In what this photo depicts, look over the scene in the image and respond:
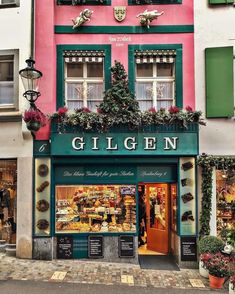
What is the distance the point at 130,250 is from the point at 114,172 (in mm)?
2339

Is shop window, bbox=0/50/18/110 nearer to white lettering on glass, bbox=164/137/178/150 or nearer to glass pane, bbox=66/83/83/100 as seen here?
glass pane, bbox=66/83/83/100

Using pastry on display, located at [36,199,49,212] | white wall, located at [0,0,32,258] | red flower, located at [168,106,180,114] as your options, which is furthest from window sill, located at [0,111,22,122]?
red flower, located at [168,106,180,114]

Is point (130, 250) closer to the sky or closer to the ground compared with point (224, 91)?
closer to the ground

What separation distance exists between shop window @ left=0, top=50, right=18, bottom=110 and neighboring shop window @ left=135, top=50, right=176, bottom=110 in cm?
371

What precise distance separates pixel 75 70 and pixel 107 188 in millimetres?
3790

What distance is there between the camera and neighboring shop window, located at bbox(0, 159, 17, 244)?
11.0 meters

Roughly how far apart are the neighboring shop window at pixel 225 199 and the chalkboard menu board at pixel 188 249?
106cm

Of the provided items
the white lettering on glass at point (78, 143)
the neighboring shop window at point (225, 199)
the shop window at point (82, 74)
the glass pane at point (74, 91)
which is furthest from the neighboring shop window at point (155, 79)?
the neighboring shop window at point (225, 199)

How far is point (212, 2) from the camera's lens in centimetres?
1079

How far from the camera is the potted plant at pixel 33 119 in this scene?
9617mm

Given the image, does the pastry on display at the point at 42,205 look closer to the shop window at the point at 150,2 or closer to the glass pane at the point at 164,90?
the glass pane at the point at 164,90

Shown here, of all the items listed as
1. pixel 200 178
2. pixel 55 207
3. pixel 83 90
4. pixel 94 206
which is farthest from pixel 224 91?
pixel 55 207

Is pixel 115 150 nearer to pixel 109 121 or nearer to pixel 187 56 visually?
pixel 109 121

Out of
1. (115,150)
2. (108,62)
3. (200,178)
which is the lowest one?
(200,178)
